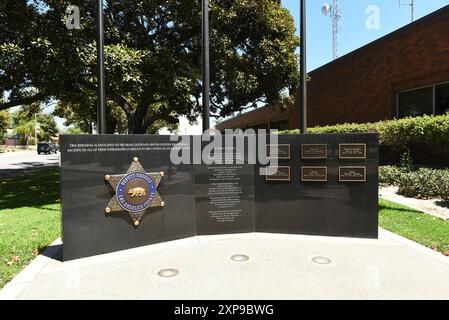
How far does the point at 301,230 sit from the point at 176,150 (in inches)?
119

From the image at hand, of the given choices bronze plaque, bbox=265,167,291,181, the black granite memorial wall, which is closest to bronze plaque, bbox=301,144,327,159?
the black granite memorial wall

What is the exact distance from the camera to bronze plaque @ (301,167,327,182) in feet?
22.7

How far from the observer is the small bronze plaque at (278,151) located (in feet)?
23.2

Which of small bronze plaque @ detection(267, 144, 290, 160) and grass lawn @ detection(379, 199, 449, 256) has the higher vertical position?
small bronze plaque @ detection(267, 144, 290, 160)

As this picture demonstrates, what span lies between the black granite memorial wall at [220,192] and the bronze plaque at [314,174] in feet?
0.06

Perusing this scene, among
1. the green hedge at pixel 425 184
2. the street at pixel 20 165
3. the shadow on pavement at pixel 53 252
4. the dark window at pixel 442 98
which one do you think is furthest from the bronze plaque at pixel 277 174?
the street at pixel 20 165

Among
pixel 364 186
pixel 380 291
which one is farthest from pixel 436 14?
pixel 380 291

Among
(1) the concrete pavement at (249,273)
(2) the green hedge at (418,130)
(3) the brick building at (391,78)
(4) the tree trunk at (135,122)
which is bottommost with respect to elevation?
(1) the concrete pavement at (249,273)

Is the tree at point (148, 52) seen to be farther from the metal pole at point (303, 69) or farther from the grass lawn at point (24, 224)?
the metal pole at point (303, 69)

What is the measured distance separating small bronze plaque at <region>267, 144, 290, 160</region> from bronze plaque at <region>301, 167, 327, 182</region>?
17.6 inches

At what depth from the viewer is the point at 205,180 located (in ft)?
22.9

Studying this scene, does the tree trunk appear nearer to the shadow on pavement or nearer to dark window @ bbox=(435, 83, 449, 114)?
the shadow on pavement

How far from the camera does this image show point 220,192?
704 centimetres
